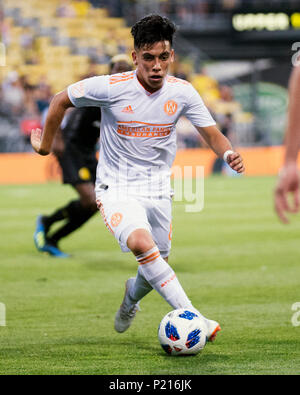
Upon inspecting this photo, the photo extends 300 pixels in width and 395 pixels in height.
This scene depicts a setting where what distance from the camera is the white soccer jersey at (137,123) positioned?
5.84 metres

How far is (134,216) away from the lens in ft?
18.3

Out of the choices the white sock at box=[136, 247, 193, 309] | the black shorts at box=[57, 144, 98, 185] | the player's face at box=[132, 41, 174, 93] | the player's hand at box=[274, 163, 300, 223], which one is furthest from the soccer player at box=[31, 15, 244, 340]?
the black shorts at box=[57, 144, 98, 185]

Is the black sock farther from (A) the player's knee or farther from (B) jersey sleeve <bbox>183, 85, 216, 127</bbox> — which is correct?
(A) the player's knee

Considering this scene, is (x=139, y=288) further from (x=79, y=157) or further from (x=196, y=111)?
(x=79, y=157)

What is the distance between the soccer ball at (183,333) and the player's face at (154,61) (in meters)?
1.62

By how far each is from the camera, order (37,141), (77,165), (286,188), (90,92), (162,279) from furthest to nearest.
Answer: (77,165)
(37,141)
(90,92)
(162,279)
(286,188)

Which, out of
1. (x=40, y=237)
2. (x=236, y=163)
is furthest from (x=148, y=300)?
(x=40, y=237)

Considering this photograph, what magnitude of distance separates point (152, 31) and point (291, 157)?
9.87ft

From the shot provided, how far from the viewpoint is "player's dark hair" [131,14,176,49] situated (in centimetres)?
565

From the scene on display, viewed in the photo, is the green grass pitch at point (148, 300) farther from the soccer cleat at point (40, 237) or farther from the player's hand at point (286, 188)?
the player's hand at point (286, 188)

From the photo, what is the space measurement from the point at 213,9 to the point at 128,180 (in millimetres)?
27070

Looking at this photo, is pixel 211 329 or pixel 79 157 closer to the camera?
pixel 211 329

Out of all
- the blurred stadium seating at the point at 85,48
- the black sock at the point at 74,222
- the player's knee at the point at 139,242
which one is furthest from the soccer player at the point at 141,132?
the blurred stadium seating at the point at 85,48
